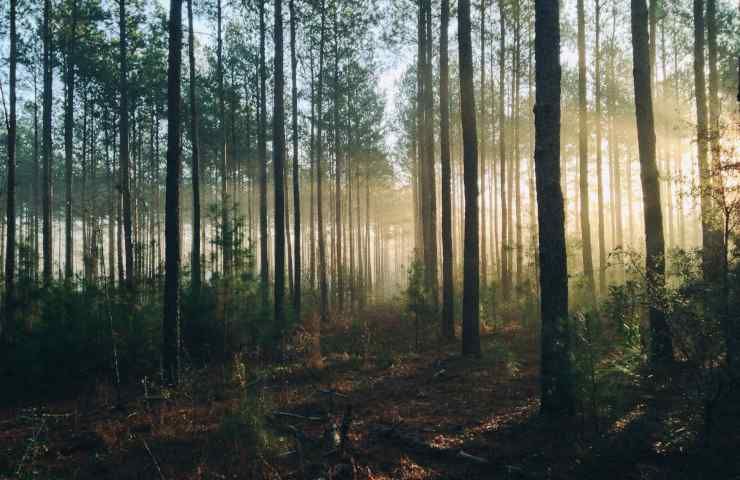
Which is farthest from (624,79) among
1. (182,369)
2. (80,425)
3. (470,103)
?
(80,425)

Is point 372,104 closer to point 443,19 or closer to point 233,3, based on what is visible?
point 233,3

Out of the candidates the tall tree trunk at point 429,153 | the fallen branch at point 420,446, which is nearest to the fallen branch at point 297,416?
the fallen branch at point 420,446

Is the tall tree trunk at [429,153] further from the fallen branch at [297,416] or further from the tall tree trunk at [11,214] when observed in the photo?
the tall tree trunk at [11,214]

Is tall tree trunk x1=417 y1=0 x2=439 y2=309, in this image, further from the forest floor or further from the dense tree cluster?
the forest floor

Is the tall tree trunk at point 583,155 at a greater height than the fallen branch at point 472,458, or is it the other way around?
the tall tree trunk at point 583,155

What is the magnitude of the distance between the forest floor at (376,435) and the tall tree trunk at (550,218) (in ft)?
1.65

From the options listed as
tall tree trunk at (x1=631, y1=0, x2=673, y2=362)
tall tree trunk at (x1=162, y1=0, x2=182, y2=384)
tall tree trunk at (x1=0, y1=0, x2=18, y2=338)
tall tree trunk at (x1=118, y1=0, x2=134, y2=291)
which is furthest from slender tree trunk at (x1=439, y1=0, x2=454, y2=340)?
tall tree trunk at (x1=0, y1=0, x2=18, y2=338)

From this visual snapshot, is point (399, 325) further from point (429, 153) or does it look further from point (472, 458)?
point (472, 458)

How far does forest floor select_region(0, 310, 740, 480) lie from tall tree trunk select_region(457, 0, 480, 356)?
1.37 m

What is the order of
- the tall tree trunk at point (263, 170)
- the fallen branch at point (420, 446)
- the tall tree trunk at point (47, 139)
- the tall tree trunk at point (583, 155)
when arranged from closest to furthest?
the fallen branch at point (420, 446) < the tall tree trunk at point (583, 155) < the tall tree trunk at point (47, 139) < the tall tree trunk at point (263, 170)

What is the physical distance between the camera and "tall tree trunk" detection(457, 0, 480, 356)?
9430 mm

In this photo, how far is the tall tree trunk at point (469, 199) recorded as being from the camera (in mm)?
9430

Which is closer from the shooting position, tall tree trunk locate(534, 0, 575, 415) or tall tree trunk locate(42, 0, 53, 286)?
tall tree trunk locate(534, 0, 575, 415)

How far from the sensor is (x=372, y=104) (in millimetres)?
24656
